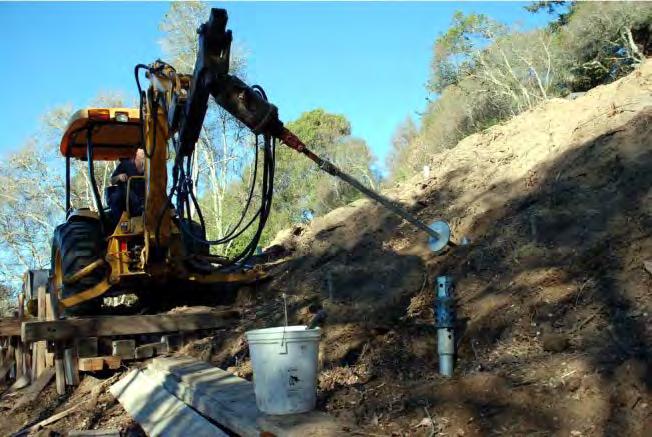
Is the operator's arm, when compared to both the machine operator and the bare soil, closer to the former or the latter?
the machine operator

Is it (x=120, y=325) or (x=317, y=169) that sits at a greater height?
(x=317, y=169)

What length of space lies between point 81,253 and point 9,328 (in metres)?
2.35

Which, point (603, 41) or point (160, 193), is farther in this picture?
point (603, 41)

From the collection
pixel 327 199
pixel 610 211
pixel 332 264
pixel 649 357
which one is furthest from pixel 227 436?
pixel 327 199

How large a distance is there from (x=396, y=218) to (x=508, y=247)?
11.5 ft

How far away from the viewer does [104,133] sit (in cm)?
858

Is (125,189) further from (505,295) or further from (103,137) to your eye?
(505,295)

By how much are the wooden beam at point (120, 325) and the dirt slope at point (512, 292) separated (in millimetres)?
323

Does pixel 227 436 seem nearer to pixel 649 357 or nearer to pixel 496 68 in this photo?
pixel 649 357

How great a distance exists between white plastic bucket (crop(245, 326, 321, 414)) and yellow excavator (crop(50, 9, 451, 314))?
176cm

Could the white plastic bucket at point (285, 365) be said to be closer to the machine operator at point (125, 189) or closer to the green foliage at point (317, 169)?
the machine operator at point (125, 189)

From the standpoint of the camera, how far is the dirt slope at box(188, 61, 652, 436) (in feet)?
11.7

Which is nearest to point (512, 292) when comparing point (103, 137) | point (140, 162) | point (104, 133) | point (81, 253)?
point (140, 162)

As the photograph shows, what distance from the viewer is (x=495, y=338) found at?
4.60 metres
